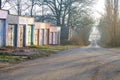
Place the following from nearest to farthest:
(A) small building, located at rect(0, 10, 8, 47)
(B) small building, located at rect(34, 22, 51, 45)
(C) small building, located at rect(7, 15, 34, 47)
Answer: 1. (A) small building, located at rect(0, 10, 8, 47)
2. (C) small building, located at rect(7, 15, 34, 47)
3. (B) small building, located at rect(34, 22, 51, 45)

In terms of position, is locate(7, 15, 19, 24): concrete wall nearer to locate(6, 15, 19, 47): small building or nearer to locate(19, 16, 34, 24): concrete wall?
locate(6, 15, 19, 47): small building

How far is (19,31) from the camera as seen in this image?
4247cm

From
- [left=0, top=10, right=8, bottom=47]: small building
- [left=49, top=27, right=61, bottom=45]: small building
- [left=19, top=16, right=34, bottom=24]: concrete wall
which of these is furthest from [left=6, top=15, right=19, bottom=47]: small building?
[left=49, top=27, right=61, bottom=45]: small building

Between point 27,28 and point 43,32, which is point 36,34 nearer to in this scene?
point 43,32

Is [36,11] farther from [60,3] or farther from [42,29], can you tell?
[42,29]

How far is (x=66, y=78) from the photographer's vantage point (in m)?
12.6

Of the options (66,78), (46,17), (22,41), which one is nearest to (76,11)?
(46,17)

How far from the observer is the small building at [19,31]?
39362mm

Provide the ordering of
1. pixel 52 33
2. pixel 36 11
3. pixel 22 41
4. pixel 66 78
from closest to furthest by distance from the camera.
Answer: pixel 66 78 → pixel 22 41 → pixel 52 33 → pixel 36 11

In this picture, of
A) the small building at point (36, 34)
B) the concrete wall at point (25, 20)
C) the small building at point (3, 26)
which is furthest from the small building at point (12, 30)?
the small building at point (36, 34)

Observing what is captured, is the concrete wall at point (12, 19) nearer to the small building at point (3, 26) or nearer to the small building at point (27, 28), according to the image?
the small building at point (27, 28)

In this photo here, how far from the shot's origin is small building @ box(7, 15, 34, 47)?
39.4 meters

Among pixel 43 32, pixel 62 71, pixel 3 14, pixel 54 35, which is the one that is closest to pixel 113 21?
pixel 43 32

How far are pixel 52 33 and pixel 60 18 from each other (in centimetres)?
1175
